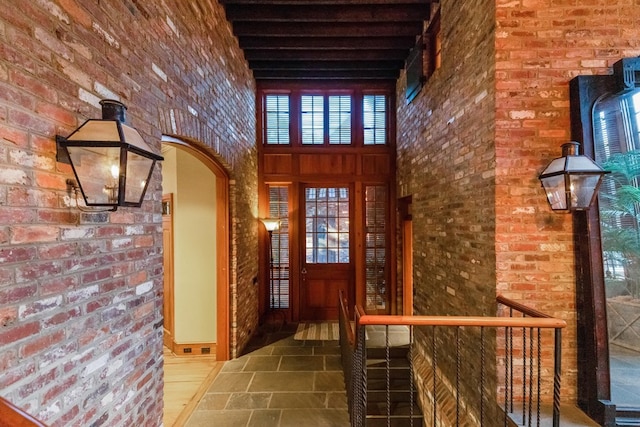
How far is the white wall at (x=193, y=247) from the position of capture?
361 centimetres

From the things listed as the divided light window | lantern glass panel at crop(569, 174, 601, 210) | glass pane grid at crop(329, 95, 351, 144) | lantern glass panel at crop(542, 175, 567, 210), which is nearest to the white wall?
the divided light window

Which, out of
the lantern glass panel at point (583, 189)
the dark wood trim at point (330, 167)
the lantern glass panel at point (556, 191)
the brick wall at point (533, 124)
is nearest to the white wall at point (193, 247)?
the dark wood trim at point (330, 167)

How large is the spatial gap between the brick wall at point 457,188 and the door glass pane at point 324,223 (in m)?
1.56

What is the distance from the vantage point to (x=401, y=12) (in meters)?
3.37

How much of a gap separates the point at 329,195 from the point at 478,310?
10.2 ft

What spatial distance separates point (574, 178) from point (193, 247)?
3.72 meters

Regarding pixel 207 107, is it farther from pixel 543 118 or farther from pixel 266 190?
pixel 543 118

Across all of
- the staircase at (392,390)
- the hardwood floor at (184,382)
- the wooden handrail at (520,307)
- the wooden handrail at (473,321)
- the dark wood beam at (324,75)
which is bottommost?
the staircase at (392,390)

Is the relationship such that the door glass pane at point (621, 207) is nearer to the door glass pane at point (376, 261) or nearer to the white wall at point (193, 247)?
the door glass pane at point (376, 261)

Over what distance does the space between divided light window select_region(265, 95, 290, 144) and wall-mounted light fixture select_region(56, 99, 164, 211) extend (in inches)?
151

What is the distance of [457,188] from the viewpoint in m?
2.70

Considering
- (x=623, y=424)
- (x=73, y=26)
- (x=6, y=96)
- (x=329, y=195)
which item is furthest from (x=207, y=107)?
(x=623, y=424)

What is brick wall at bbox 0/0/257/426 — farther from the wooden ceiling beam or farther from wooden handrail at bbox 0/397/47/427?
the wooden ceiling beam

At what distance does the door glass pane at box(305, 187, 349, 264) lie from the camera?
5.00 meters
